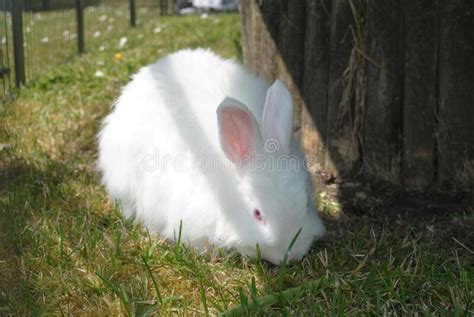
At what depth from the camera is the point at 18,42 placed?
190 inches

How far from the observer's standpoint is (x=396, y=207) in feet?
10.3

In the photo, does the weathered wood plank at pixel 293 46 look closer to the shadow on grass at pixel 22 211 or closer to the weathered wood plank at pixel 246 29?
the weathered wood plank at pixel 246 29

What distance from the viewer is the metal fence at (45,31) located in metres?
4.74

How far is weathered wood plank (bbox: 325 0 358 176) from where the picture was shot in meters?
3.32

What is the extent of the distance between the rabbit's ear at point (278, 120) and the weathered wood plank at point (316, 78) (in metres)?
1.05

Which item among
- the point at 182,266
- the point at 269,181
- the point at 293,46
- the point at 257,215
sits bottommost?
the point at 182,266

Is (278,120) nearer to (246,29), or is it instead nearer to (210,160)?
(210,160)

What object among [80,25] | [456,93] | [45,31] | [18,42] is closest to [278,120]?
[456,93]

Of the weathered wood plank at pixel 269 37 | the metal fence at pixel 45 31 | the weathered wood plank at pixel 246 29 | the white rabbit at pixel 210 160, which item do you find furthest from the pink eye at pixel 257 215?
the metal fence at pixel 45 31

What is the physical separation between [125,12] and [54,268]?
266 inches

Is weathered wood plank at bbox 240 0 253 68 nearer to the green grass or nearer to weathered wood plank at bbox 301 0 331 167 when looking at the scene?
weathered wood plank at bbox 301 0 331 167

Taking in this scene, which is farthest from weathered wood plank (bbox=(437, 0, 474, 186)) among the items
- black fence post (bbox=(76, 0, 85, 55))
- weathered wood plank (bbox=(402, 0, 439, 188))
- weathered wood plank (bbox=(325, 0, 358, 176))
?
black fence post (bbox=(76, 0, 85, 55))

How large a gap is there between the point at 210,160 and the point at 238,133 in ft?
0.65

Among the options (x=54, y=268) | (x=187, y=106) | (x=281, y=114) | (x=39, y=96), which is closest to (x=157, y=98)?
(x=187, y=106)
